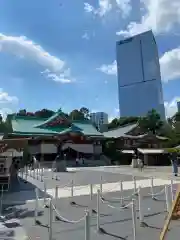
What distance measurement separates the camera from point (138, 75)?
114250mm

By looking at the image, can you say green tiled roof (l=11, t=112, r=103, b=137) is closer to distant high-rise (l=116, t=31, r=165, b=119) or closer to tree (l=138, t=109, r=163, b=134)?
tree (l=138, t=109, r=163, b=134)

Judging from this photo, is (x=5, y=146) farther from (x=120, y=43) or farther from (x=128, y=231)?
(x=120, y=43)

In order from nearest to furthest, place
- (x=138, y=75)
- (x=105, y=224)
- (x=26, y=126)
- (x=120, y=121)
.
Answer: (x=105, y=224) < (x=26, y=126) < (x=120, y=121) < (x=138, y=75)

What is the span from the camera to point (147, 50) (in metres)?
115

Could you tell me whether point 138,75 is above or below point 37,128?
above

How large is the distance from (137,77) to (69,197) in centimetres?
10732

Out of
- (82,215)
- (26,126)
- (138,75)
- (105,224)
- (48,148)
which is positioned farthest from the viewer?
(138,75)

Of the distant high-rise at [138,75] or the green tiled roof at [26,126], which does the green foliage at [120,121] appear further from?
the green tiled roof at [26,126]

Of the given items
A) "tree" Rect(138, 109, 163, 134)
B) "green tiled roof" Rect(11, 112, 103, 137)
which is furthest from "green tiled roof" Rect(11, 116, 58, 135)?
"tree" Rect(138, 109, 163, 134)

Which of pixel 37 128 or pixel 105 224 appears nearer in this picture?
pixel 105 224

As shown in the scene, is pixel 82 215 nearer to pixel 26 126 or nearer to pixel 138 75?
pixel 26 126

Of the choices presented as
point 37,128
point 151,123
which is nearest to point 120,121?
point 151,123

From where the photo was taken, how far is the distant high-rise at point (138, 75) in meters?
108

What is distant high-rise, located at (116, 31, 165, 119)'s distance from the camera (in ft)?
355
